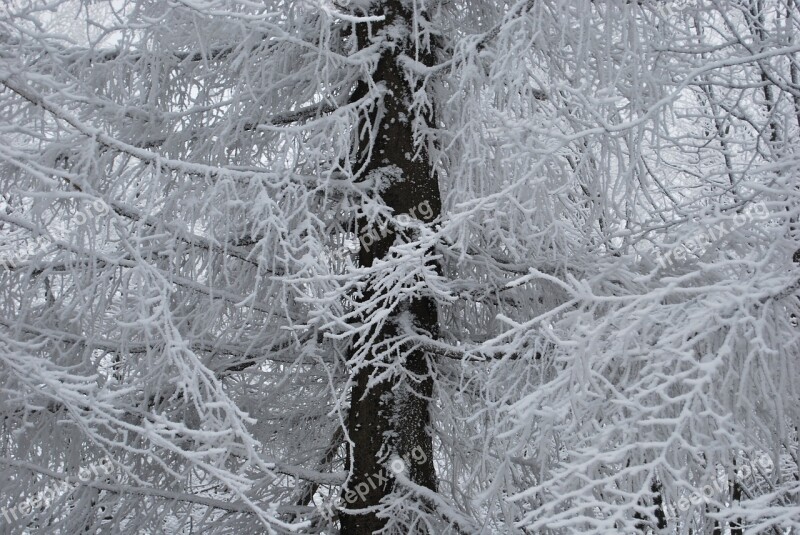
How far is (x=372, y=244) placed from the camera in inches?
195

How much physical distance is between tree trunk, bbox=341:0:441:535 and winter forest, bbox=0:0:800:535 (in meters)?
0.02

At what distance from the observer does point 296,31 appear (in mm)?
4570

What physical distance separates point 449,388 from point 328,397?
102 centimetres

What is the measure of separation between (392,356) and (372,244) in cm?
77

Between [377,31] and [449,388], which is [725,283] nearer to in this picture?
[449,388]

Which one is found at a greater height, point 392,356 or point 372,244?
point 372,244

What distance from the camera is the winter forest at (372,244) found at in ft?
10.8

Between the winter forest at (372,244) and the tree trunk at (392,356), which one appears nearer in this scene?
the winter forest at (372,244)

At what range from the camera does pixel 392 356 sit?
4867mm

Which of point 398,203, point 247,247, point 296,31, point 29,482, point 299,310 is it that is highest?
point 296,31

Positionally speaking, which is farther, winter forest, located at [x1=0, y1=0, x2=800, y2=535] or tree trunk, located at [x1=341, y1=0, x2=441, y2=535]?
tree trunk, located at [x1=341, y1=0, x2=441, y2=535]

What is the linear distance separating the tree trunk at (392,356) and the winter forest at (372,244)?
0.7 inches

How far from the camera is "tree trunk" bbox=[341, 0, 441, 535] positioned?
4684 mm

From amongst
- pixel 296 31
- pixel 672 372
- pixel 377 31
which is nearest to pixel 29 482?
pixel 296 31
